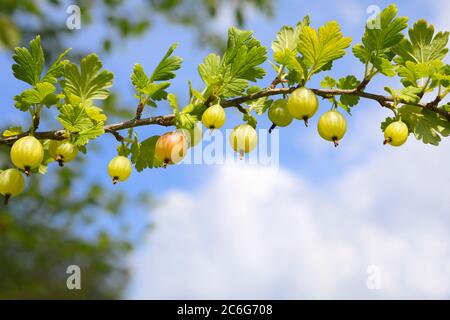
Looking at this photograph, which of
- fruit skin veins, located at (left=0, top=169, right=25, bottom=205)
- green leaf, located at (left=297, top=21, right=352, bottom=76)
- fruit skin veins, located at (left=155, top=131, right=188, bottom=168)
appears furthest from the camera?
fruit skin veins, located at (left=0, top=169, right=25, bottom=205)

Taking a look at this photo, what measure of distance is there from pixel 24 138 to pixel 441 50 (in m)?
1.44

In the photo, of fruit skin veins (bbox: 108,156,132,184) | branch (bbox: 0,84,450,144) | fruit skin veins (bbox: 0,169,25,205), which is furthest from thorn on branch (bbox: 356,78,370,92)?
fruit skin veins (bbox: 0,169,25,205)

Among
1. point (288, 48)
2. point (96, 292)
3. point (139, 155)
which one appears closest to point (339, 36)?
point (288, 48)

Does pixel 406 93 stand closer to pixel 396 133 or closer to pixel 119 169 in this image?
pixel 396 133

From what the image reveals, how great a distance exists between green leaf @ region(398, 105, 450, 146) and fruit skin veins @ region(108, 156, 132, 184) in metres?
0.97

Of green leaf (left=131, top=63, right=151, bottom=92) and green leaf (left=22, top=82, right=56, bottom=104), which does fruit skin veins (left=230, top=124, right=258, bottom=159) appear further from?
green leaf (left=22, top=82, right=56, bottom=104)

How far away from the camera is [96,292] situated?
55.9 feet

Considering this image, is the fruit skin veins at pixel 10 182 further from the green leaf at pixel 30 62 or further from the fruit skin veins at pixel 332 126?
the fruit skin veins at pixel 332 126

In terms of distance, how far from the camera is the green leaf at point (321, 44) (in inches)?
57.2

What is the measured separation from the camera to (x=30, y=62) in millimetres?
1593

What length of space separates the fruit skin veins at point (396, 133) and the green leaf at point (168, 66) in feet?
2.40

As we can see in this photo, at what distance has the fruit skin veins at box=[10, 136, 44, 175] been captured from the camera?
1.54 metres

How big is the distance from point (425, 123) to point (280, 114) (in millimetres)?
488

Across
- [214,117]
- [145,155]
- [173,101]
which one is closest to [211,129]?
[214,117]
